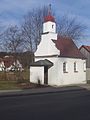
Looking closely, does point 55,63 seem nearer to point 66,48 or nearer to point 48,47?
point 48,47

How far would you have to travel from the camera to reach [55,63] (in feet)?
122

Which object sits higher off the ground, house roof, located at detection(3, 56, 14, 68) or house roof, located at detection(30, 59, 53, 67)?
house roof, located at detection(3, 56, 14, 68)

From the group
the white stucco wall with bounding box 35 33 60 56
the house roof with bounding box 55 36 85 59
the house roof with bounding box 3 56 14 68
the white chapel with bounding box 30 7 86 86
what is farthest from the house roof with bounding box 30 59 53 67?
the house roof with bounding box 3 56 14 68

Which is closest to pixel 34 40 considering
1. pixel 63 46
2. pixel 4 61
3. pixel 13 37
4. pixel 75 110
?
pixel 13 37

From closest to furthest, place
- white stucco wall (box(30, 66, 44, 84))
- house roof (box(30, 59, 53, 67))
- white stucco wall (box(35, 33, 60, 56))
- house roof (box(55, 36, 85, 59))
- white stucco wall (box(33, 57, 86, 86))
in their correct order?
white stucco wall (box(30, 66, 44, 84)) < house roof (box(30, 59, 53, 67)) < white stucco wall (box(33, 57, 86, 86)) < white stucco wall (box(35, 33, 60, 56)) < house roof (box(55, 36, 85, 59))

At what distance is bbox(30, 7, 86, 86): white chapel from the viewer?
37219 mm

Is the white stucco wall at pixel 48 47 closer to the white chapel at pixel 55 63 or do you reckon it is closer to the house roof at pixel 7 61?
the white chapel at pixel 55 63

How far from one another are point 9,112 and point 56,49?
24427 mm

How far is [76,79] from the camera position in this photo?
39875mm

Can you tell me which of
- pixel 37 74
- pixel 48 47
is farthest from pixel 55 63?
pixel 48 47

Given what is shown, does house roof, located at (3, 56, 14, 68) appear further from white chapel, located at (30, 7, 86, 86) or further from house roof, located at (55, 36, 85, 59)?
white chapel, located at (30, 7, 86, 86)

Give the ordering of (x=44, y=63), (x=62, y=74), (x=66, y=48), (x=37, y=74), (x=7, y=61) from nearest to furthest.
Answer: (x=44, y=63)
(x=37, y=74)
(x=62, y=74)
(x=66, y=48)
(x=7, y=61)

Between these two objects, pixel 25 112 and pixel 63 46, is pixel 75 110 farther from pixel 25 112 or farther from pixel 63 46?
pixel 63 46

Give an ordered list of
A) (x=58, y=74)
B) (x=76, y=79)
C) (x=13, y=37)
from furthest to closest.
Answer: (x=13, y=37) → (x=76, y=79) → (x=58, y=74)
